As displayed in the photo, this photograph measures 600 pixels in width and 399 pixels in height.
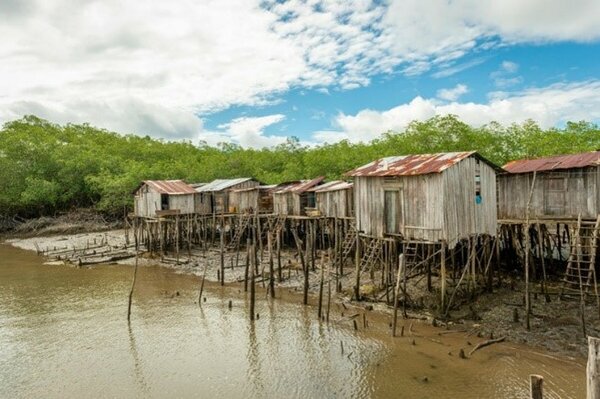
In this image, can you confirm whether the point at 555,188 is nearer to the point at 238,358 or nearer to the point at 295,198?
the point at 238,358

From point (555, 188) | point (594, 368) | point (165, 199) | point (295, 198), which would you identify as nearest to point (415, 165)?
point (555, 188)

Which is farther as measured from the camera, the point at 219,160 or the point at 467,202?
the point at 219,160

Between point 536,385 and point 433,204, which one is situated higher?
point 433,204

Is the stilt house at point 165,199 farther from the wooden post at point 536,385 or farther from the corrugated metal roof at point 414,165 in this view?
the wooden post at point 536,385

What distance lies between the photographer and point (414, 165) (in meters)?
17.5

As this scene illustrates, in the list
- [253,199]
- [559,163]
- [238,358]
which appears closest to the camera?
[238,358]

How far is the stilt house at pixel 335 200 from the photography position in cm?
2500

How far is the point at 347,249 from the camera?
22375 millimetres

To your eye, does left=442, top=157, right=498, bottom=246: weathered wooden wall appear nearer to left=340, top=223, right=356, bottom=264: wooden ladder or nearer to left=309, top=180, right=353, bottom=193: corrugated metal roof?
left=340, top=223, right=356, bottom=264: wooden ladder

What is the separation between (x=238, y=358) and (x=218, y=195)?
2316 centimetres

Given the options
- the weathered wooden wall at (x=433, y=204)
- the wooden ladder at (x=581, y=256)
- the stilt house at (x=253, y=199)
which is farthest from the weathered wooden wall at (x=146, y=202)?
the wooden ladder at (x=581, y=256)

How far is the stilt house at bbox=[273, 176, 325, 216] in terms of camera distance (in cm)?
2948

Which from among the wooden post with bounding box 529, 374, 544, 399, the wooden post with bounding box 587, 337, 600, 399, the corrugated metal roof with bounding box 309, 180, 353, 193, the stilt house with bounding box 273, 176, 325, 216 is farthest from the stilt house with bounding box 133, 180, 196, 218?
the wooden post with bounding box 587, 337, 600, 399

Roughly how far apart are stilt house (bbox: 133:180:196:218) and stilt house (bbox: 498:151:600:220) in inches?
893
